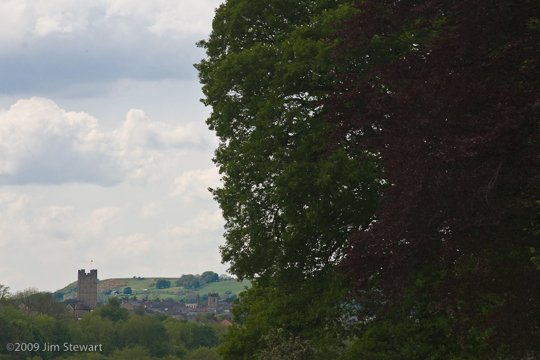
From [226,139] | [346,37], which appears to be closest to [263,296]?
[226,139]

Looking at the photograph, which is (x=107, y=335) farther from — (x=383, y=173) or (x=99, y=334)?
(x=383, y=173)

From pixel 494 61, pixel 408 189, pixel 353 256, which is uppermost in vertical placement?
pixel 494 61

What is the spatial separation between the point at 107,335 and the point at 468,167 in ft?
389

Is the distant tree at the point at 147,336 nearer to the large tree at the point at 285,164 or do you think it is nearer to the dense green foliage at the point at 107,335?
the dense green foliage at the point at 107,335

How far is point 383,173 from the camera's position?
14.0 m

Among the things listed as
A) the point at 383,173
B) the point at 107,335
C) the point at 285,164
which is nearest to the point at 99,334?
the point at 107,335

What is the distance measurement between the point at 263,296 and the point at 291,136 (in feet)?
23.3

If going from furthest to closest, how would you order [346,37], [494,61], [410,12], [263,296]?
[263,296], [346,37], [410,12], [494,61]

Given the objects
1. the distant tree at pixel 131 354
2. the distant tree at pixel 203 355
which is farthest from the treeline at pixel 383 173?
the distant tree at pixel 203 355

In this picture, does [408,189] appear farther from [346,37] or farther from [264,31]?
[264,31]

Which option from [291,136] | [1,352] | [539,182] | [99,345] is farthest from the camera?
[99,345]

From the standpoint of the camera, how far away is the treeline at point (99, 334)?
96.4 meters

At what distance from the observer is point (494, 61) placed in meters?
10.6

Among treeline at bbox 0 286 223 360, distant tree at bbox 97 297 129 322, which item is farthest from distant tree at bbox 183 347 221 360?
distant tree at bbox 97 297 129 322
